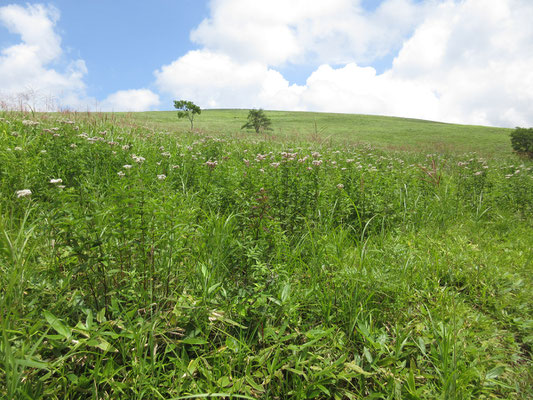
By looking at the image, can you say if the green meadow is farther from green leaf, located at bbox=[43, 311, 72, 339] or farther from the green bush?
the green bush

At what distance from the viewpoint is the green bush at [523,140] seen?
18.9 m

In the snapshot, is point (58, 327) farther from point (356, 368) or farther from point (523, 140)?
point (523, 140)

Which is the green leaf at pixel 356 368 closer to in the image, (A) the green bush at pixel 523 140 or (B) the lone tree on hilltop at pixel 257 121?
(A) the green bush at pixel 523 140

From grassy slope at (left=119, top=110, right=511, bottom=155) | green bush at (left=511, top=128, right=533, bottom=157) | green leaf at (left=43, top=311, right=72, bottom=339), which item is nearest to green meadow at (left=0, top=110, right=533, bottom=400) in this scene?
green leaf at (left=43, top=311, right=72, bottom=339)

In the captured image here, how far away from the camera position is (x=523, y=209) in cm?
553

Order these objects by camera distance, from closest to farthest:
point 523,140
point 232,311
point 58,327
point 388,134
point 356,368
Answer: point 58,327
point 356,368
point 232,311
point 523,140
point 388,134

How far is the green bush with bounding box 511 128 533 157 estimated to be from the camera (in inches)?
746

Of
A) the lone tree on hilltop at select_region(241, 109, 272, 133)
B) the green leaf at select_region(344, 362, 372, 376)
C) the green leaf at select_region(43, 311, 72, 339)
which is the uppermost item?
the lone tree on hilltop at select_region(241, 109, 272, 133)

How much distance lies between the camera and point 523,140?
1931 centimetres

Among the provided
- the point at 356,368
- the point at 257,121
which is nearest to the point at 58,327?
the point at 356,368

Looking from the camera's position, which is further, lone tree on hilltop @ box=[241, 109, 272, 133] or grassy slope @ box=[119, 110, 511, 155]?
lone tree on hilltop @ box=[241, 109, 272, 133]

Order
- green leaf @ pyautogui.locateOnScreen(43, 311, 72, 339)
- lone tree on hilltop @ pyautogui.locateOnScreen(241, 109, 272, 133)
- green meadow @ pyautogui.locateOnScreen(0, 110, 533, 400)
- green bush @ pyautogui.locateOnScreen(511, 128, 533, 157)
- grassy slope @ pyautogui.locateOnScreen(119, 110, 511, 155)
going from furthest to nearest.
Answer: lone tree on hilltop @ pyautogui.locateOnScreen(241, 109, 272, 133) < grassy slope @ pyautogui.locateOnScreen(119, 110, 511, 155) < green bush @ pyautogui.locateOnScreen(511, 128, 533, 157) < green meadow @ pyautogui.locateOnScreen(0, 110, 533, 400) < green leaf @ pyautogui.locateOnScreen(43, 311, 72, 339)

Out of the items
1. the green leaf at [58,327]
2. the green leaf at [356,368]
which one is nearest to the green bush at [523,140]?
the green leaf at [356,368]

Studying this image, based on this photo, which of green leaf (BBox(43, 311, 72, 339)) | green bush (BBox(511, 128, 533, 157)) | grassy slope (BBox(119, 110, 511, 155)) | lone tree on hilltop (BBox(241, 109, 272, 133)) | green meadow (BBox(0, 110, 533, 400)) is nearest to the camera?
green leaf (BBox(43, 311, 72, 339))
